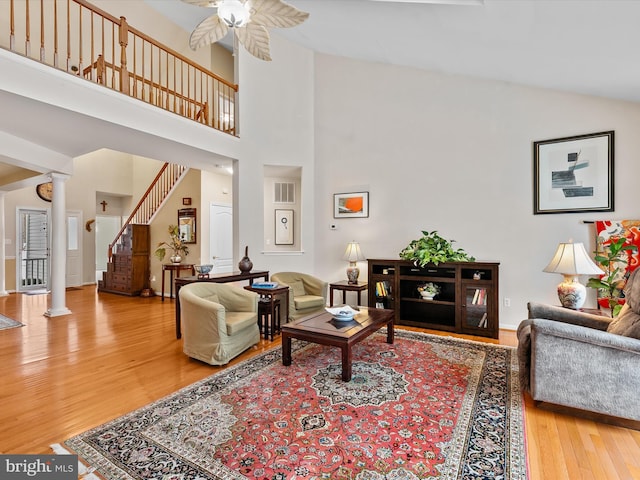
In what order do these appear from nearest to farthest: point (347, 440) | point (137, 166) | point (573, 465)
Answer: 1. point (573, 465)
2. point (347, 440)
3. point (137, 166)

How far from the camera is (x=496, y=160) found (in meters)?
4.38

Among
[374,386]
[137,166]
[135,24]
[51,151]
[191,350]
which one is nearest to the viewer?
[374,386]

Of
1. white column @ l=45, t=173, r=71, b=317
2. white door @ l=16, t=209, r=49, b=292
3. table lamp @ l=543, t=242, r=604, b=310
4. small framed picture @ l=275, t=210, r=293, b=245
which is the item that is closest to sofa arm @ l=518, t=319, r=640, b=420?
table lamp @ l=543, t=242, r=604, b=310

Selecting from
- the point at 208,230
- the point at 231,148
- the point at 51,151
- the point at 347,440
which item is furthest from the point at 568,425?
the point at 51,151

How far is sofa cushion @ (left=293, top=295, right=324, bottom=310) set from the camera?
431 centimetres

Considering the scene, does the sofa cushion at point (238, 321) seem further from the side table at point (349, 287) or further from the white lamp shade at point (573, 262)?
the white lamp shade at point (573, 262)

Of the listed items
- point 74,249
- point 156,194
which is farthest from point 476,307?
point 74,249

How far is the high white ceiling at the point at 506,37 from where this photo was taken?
2.53m

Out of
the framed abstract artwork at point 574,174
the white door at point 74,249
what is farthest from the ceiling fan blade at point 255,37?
the white door at point 74,249

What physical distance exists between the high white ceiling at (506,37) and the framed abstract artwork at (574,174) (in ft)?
1.82

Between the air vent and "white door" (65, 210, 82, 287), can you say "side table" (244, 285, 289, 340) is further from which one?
"white door" (65, 210, 82, 287)

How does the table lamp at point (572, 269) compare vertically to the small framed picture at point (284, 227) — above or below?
below

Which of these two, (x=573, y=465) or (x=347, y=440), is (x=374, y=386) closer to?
(x=347, y=440)

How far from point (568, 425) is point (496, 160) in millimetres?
3338
